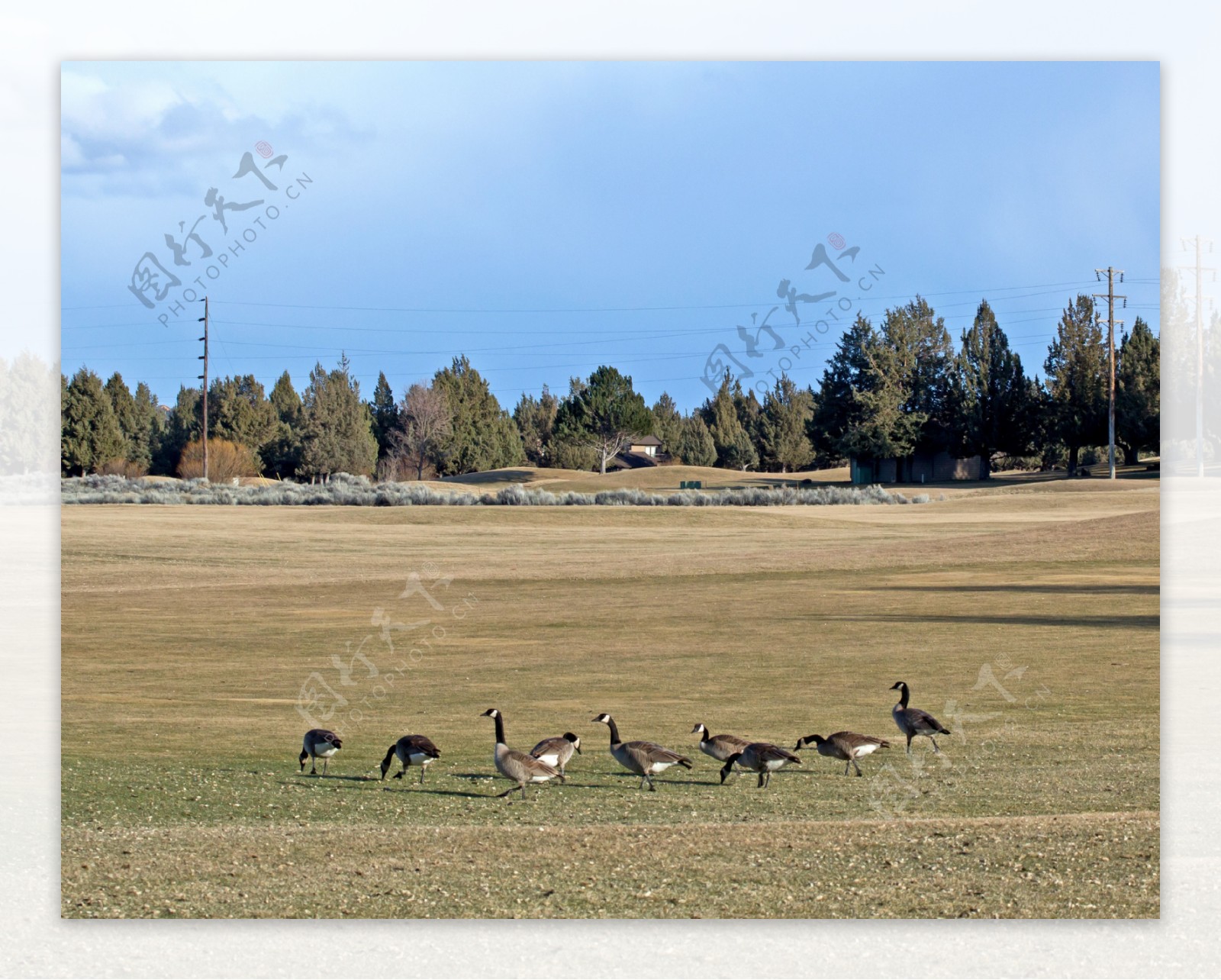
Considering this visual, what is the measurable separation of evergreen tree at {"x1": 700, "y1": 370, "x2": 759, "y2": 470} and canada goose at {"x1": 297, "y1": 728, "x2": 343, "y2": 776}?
3547 millimetres

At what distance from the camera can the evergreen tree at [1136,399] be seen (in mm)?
8438

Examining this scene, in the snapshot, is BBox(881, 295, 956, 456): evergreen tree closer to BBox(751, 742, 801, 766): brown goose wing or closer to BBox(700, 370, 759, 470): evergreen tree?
BBox(700, 370, 759, 470): evergreen tree

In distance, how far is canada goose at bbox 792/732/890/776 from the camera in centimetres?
727

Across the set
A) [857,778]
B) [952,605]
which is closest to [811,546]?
[952,605]

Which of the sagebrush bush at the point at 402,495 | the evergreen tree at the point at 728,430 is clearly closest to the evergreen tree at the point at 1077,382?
the sagebrush bush at the point at 402,495

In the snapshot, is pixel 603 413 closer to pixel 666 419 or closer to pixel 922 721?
pixel 666 419

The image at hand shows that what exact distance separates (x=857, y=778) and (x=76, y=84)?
6444 mm

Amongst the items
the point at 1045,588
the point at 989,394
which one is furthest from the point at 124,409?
the point at 1045,588

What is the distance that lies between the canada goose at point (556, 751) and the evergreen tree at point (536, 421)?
257cm

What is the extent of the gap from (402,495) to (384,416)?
836mm

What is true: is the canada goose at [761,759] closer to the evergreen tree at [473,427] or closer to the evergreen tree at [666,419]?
the evergreen tree at [666,419]

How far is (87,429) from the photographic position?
8.25 metres

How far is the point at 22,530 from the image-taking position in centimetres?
916

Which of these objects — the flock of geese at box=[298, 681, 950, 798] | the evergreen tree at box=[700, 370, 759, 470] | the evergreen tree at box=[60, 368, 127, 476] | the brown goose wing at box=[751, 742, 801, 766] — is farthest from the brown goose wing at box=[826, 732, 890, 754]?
the evergreen tree at box=[60, 368, 127, 476]
